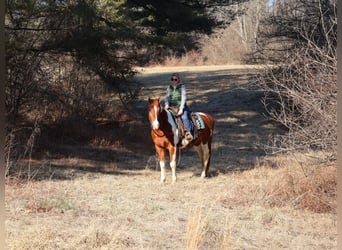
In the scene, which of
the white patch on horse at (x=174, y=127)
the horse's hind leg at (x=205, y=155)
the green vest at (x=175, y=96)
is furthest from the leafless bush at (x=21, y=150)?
the horse's hind leg at (x=205, y=155)

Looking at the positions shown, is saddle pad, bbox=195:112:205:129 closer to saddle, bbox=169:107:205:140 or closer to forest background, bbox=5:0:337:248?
saddle, bbox=169:107:205:140

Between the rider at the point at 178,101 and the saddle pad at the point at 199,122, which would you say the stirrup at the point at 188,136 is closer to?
the rider at the point at 178,101

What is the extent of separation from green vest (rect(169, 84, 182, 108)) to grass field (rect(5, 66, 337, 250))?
1785 millimetres

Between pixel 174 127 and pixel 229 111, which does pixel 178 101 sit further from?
pixel 229 111

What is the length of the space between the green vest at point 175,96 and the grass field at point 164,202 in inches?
70.3

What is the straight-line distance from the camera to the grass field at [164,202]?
21.1 feet

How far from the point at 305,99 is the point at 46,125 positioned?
991 centimetres

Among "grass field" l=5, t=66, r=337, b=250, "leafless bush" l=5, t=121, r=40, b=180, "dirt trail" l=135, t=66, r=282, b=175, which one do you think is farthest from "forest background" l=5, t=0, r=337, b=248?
"dirt trail" l=135, t=66, r=282, b=175

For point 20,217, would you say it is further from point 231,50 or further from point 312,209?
point 231,50

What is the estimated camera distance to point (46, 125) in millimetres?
16281

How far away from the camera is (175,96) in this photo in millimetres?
11711

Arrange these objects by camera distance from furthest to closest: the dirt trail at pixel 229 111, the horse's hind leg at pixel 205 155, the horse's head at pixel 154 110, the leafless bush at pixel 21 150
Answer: the dirt trail at pixel 229 111
the horse's hind leg at pixel 205 155
the leafless bush at pixel 21 150
the horse's head at pixel 154 110

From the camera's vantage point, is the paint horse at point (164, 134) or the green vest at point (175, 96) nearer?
the paint horse at point (164, 134)

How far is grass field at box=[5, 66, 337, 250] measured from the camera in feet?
21.1
